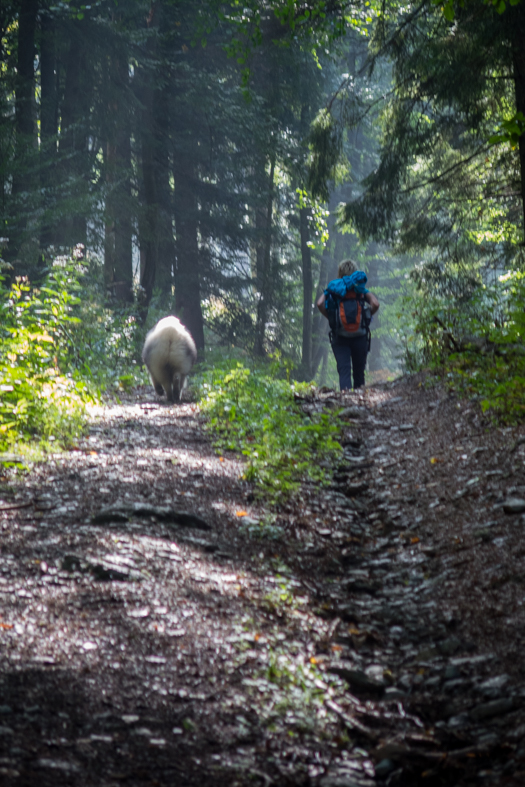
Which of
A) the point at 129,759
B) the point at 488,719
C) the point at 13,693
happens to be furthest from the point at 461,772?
the point at 13,693

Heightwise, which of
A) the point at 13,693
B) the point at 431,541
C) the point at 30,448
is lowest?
the point at 13,693

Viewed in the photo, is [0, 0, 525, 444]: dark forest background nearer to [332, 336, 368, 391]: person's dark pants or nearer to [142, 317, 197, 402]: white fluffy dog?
[332, 336, 368, 391]: person's dark pants

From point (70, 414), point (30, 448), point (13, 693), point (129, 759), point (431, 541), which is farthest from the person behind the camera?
point (70, 414)

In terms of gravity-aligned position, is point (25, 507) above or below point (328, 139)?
below

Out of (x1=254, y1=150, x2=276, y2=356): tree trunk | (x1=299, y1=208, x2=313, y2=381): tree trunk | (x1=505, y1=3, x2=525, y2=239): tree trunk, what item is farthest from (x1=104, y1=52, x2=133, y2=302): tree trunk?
(x1=505, y1=3, x2=525, y2=239): tree trunk

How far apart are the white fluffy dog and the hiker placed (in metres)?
2.35

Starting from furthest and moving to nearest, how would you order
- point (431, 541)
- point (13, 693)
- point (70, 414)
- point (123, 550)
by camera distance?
point (70, 414)
point (431, 541)
point (123, 550)
point (13, 693)

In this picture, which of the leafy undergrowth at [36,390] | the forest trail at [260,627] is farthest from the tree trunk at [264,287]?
the forest trail at [260,627]

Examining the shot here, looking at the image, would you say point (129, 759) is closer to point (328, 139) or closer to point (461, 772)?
point (461, 772)

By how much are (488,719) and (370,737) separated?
1.60 feet

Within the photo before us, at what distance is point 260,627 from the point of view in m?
3.31

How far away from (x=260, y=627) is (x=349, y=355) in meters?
7.76

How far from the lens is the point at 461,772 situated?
93.4 inches

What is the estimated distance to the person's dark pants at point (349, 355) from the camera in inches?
416
